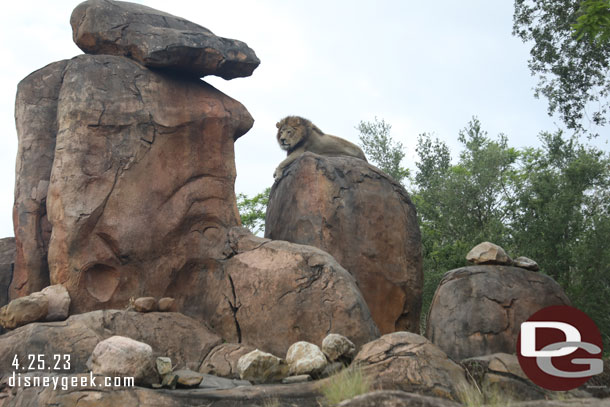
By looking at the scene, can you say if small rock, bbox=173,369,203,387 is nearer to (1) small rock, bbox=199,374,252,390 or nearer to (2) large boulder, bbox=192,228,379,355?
(1) small rock, bbox=199,374,252,390

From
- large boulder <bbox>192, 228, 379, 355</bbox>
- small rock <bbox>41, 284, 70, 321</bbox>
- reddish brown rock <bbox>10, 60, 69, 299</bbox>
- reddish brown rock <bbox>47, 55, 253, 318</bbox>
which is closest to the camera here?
large boulder <bbox>192, 228, 379, 355</bbox>

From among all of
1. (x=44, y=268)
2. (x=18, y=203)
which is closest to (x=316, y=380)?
(x=44, y=268)

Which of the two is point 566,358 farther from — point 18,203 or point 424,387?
point 18,203

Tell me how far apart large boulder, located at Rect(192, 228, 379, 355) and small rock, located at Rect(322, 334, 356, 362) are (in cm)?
46

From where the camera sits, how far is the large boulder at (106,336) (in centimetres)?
736

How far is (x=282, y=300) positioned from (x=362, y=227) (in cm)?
301

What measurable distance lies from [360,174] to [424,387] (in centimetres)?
556

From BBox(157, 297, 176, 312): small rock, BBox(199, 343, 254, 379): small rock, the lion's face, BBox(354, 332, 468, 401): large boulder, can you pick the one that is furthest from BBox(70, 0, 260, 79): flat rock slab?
BBox(354, 332, 468, 401): large boulder

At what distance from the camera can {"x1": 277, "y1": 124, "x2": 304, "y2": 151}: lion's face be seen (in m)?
13.3

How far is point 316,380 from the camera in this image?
6.86 meters

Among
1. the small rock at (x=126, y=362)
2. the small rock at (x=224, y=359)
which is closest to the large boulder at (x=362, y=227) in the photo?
the small rock at (x=224, y=359)

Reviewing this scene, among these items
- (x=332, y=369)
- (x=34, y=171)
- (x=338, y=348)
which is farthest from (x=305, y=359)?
Result: (x=34, y=171)

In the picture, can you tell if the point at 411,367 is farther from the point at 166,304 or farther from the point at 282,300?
the point at 166,304

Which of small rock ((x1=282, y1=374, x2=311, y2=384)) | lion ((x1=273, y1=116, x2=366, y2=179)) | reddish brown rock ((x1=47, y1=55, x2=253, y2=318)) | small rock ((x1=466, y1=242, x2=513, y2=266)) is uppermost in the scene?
lion ((x1=273, y1=116, x2=366, y2=179))
